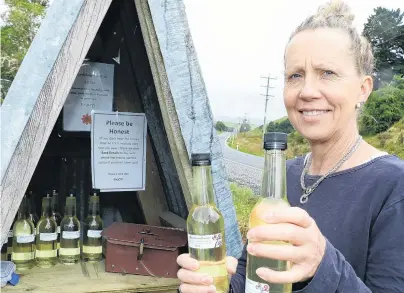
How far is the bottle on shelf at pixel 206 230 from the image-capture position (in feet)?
3.68

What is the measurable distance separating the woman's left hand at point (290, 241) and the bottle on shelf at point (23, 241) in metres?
1.68

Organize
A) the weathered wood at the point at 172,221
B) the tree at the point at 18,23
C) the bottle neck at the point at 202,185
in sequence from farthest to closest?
the tree at the point at 18,23 → the weathered wood at the point at 172,221 → the bottle neck at the point at 202,185

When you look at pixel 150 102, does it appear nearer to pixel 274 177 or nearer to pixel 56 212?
pixel 56 212

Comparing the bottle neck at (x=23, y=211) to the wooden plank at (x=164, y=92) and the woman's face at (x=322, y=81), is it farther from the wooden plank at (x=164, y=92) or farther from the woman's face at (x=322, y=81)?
the woman's face at (x=322, y=81)

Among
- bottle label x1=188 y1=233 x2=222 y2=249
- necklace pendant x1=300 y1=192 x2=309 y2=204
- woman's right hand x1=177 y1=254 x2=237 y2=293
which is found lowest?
woman's right hand x1=177 y1=254 x2=237 y2=293

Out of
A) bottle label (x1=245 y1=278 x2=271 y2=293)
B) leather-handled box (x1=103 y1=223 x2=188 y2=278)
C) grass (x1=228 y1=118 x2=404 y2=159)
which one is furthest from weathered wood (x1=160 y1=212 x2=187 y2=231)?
grass (x1=228 y1=118 x2=404 y2=159)

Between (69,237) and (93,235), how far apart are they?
5.2 inches

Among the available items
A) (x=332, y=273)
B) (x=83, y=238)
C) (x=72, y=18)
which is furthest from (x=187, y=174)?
(x=83, y=238)

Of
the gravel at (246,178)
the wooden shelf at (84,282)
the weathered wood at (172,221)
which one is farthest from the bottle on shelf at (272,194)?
the gravel at (246,178)

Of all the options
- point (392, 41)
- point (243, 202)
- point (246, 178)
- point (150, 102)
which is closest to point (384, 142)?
point (246, 178)

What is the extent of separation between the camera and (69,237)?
2.21 m

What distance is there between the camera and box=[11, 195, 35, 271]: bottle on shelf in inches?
82.3

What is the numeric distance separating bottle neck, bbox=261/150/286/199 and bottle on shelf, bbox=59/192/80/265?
1547mm

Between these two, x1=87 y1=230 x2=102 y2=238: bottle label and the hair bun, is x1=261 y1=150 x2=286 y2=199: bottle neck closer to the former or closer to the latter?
the hair bun
